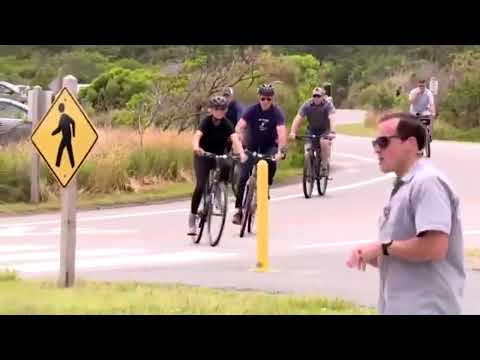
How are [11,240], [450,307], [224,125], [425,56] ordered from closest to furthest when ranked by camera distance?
[450,307], [224,125], [11,240], [425,56]

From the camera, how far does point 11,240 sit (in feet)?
48.5

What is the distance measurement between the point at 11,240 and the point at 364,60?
58181 millimetres

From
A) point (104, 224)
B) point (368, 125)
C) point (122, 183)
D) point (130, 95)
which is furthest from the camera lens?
point (368, 125)

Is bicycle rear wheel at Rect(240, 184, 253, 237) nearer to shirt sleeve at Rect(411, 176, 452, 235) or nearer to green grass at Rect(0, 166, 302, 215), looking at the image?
green grass at Rect(0, 166, 302, 215)

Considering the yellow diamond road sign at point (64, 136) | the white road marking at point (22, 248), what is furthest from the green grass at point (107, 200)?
the yellow diamond road sign at point (64, 136)

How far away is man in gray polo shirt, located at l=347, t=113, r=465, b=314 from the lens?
5176 millimetres

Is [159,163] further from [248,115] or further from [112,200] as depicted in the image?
[248,115]

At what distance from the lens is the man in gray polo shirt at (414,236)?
5.18m

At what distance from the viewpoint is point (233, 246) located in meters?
13.8

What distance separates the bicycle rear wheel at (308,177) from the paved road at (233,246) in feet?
0.64

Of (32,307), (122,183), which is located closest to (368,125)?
(122,183)

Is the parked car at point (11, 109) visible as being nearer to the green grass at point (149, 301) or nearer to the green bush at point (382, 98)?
the green grass at point (149, 301)

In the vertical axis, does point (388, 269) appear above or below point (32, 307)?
above
